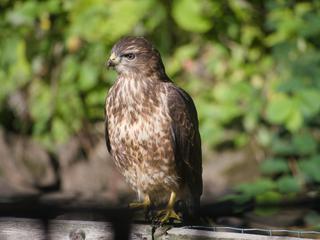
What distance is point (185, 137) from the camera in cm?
411

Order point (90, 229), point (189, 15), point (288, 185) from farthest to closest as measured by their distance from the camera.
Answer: point (189, 15) → point (288, 185) → point (90, 229)

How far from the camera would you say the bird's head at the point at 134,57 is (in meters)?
4.08

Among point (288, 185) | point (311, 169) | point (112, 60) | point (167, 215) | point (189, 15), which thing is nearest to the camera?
point (167, 215)

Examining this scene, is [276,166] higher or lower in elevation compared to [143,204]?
higher

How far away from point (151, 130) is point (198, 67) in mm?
4040

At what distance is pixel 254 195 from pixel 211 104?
8.49 ft

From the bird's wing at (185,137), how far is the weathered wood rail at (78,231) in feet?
2.98

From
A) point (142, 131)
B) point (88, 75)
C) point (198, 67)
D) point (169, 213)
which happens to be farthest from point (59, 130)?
point (169, 213)

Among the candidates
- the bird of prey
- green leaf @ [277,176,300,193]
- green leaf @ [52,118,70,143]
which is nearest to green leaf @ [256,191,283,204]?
green leaf @ [277,176,300,193]

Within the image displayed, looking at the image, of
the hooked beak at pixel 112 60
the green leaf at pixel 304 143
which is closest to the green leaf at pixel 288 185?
the green leaf at pixel 304 143

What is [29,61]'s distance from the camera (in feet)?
25.0

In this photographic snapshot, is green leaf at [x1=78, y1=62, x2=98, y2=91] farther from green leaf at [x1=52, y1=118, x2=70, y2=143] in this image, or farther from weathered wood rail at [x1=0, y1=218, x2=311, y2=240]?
weathered wood rail at [x1=0, y1=218, x2=311, y2=240]

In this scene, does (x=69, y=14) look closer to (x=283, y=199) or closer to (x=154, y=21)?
(x=154, y=21)

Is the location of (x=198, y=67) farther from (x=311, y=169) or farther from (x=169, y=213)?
(x=169, y=213)
